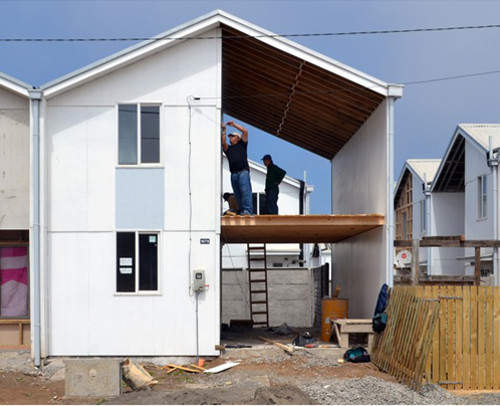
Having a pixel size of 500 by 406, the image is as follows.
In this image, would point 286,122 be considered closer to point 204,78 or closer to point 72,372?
point 204,78

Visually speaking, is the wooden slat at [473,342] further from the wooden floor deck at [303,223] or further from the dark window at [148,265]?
the dark window at [148,265]

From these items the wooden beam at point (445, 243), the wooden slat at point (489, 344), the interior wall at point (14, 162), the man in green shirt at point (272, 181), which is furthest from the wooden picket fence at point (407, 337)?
the interior wall at point (14, 162)

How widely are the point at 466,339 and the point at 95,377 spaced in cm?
656

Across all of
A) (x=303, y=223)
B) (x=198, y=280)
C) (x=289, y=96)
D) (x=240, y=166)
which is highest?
(x=289, y=96)

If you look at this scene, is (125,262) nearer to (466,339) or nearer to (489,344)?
(466,339)

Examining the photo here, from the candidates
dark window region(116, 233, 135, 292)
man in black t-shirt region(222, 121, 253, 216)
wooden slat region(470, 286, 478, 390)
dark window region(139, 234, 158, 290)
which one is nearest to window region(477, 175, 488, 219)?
man in black t-shirt region(222, 121, 253, 216)

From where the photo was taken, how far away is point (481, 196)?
1100 inches

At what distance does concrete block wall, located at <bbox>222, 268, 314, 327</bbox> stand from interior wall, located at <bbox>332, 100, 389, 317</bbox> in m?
2.70

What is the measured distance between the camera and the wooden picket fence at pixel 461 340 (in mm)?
12562

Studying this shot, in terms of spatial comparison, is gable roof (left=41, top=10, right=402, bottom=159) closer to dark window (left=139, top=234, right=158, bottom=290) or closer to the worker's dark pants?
the worker's dark pants

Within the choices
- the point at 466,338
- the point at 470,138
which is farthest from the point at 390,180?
the point at 470,138

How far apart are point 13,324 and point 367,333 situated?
8.15 m

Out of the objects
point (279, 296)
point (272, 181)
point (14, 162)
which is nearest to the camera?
point (14, 162)

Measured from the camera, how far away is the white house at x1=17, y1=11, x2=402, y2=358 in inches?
607
